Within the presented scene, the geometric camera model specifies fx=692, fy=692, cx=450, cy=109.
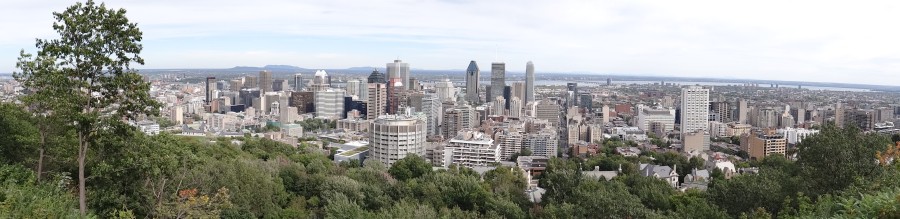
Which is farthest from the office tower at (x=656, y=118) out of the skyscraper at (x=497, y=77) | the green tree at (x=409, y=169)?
the green tree at (x=409, y=169)

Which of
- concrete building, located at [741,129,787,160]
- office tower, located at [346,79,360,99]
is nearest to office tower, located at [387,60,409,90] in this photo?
office tower, located at [346,79,360,99]

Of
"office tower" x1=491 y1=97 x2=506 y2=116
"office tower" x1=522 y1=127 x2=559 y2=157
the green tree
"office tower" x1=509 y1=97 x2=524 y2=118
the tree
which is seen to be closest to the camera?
the tree

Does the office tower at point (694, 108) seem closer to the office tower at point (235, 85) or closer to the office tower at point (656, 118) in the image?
the office tower at point (656, 118)

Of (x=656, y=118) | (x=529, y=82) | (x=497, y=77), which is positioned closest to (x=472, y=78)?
(x=497, y=77)

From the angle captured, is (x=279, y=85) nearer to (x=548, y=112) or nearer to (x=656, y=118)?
(x=548, y=112)

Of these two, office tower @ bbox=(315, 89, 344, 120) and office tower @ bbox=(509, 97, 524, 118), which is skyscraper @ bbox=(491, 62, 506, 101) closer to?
office tower @ bbox=(509, 97, 524, 118)

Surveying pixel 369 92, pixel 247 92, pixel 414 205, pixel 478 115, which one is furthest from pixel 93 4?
pixel 247 92
